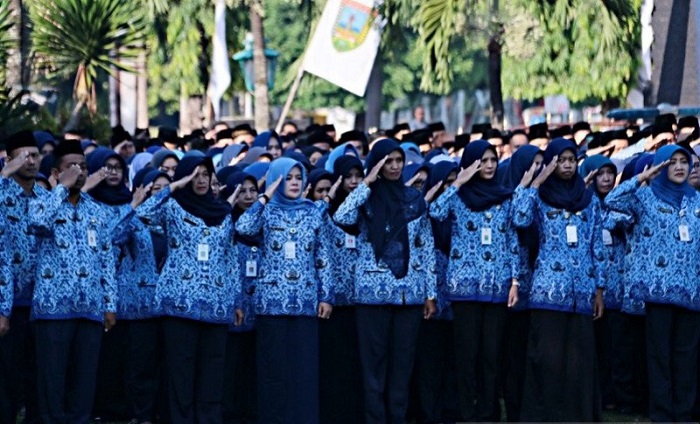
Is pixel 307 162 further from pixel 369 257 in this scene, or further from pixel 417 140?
pixel 417 140

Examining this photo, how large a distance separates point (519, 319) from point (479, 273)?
624 mm

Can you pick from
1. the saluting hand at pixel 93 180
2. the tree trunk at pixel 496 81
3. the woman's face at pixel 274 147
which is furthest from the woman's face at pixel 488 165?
the tree trunk at pixel 496 81

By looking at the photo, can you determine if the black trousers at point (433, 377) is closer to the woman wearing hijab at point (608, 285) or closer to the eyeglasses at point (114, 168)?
the woman wearing hijab at point (608, 285)

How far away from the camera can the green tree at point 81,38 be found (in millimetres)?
22016

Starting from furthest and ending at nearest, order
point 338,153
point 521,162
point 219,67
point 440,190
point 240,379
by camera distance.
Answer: point 219,67
point 338,153
point 440,190
point 521,162
point 240,379

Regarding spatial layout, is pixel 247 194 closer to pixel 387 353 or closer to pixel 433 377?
pixel 387 353

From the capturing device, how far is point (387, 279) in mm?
13258

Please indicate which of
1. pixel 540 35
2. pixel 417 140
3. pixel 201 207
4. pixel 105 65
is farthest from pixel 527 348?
pixel 540 35

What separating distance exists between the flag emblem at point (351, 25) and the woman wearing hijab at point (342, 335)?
418 inches

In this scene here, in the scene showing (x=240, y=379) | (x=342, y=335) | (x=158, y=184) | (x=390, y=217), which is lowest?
(x=240, y=379)

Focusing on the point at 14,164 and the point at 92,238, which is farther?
the point at 92,238

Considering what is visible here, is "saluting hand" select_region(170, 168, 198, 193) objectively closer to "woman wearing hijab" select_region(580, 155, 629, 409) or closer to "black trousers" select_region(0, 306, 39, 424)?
"black trousers" select_region(0, 306, 39, 424)

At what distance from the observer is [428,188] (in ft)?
47.2

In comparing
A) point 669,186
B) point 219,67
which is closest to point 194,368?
point 669,186
